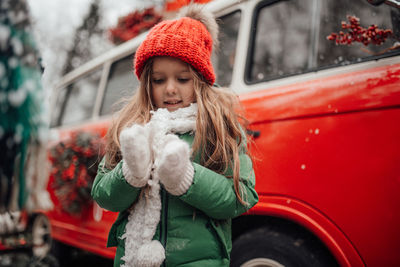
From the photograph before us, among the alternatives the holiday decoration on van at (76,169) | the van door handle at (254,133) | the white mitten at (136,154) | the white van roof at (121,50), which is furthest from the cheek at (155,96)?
the holiday decoration on van at (76,169)

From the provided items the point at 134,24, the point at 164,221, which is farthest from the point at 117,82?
the point at 164,221

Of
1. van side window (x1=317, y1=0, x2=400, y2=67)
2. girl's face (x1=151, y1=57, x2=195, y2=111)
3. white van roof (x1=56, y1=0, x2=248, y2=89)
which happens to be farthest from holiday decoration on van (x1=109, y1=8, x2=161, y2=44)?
girl's face (x1=151, y1=57, x2=195, y2=111)

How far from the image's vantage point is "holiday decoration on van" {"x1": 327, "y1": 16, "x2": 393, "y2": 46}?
1563 millimetres

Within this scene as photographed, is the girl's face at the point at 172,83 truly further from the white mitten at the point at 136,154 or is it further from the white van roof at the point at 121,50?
the white van roof at the point at 121,50

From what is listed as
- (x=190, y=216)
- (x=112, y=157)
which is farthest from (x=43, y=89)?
(x=190, y=216)

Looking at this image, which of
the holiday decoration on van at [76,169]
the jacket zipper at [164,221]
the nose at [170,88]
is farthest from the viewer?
the holiday decoration on van at [76,169]

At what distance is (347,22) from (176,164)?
51.5 inches

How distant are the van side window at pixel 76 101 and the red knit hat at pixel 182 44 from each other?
101 inches

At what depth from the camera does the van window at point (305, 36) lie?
1655mm

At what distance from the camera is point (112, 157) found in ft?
4.42

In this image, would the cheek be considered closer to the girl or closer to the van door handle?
the girl

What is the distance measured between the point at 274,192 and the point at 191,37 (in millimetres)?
879

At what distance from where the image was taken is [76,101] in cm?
434

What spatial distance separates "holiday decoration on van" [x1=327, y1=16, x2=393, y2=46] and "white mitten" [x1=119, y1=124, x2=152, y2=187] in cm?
115
